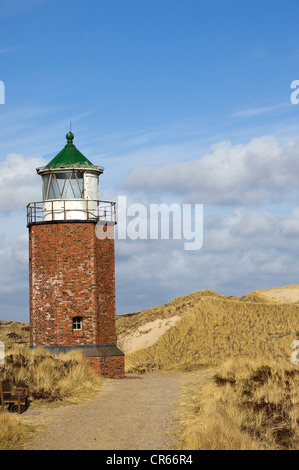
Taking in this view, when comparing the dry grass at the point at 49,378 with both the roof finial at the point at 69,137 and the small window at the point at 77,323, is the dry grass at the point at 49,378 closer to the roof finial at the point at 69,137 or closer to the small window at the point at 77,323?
the small window at the point at 77,323


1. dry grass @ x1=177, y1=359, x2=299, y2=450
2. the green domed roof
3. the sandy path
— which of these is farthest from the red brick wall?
dry grass @ x1=177, y1=359, x2=299, y2=450

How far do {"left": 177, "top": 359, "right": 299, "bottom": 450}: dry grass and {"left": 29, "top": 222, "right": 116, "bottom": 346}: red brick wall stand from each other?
663 cm

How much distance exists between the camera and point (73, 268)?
91.4 ft

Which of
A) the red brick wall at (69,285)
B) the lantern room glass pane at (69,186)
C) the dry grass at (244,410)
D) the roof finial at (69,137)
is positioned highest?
the roof finial at (69,137)

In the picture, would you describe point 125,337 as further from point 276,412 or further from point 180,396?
point 276,412

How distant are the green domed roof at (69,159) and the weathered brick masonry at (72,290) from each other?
97.7 inches

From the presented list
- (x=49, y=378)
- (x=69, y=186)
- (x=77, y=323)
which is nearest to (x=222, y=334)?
(x=77, y=323)

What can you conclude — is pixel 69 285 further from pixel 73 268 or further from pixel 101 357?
pixel 101 357

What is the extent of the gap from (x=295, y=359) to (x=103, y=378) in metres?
8.68

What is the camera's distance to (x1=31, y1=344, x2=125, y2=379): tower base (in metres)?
27.3

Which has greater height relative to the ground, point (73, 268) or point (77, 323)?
point (73, 268)

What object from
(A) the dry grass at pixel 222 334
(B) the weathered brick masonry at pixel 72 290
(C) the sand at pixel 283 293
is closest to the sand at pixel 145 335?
(A) the dry grass at pixel 222 334

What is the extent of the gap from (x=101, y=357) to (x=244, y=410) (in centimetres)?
1314

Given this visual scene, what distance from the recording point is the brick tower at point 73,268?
27703 mm
